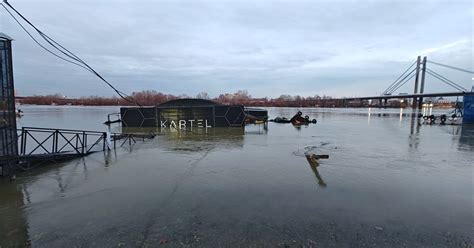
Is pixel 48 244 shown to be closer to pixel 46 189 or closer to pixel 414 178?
pixel 46 189

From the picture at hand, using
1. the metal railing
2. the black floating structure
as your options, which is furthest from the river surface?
the black floating structure

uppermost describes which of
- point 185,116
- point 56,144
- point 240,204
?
point 185,116

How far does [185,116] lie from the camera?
27.3 metres

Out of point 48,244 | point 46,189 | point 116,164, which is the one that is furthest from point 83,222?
point 116,164

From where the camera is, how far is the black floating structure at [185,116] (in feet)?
89.0

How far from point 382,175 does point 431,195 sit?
6.51 ft

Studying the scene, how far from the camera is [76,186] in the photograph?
7.67 meters

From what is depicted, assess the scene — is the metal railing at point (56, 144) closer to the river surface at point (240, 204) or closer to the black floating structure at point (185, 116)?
the river surface at point (240, 204)

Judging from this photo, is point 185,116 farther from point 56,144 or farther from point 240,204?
point 240,204

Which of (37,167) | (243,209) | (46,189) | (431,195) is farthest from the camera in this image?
(37,167)

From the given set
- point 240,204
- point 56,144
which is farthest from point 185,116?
point 240,204

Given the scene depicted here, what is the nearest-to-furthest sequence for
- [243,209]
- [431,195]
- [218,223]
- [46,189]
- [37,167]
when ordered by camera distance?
1. [218,223]
2. [243,209]
3. [431,195]
4. [46,189]
5. [37,167]

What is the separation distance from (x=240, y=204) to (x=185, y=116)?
72.3 feet

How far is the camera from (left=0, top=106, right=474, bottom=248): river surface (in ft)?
15.4
